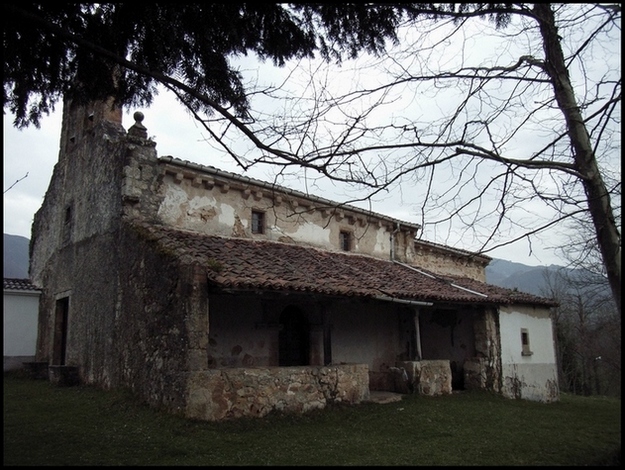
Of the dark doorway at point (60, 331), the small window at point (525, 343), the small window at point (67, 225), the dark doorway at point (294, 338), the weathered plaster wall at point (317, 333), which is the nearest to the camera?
the weathered plaster wall at point (317, 333)

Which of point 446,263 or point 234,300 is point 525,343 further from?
point 234,300

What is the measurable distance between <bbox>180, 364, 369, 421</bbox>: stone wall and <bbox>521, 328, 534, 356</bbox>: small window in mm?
6162

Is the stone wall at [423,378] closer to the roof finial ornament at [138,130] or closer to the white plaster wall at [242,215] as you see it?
the white plaster wall at [242,215]

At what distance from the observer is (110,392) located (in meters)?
9.59

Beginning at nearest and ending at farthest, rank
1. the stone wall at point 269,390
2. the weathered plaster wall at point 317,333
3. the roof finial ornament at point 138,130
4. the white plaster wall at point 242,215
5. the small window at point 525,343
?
the stone wall at point 269,390, the weathered plaster wall at point 317,333, the roof finial ornament at point 138,130, the white plaster wall at point 242,215, the small window at point 525,343

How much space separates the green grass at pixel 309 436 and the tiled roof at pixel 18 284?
6.20 meters

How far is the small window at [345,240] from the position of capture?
1439cm

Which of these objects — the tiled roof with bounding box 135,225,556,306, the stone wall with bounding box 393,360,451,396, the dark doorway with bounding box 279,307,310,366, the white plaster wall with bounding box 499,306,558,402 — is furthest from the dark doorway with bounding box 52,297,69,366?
the white plaster wall with bounding box 499,306,558,402

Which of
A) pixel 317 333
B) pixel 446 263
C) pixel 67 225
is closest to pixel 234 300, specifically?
pixel 317 333

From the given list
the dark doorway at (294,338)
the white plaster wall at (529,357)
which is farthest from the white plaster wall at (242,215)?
the white plaster wall at (529,357)

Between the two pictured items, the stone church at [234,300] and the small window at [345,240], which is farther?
the small window at [345,240]

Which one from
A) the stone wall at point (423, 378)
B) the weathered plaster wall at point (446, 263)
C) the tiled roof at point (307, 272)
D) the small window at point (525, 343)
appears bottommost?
the stone wall at point (423, 378)

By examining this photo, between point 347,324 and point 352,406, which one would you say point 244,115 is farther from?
point 347,324

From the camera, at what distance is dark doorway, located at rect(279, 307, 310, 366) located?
37.8ft
